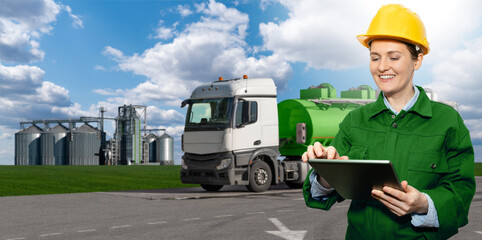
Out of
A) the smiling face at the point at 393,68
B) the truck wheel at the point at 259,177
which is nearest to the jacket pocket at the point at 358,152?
the smiling face at the point at 393,68

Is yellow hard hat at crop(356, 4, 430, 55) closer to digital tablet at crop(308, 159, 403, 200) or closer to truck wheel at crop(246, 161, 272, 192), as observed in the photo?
digital tablet at crop(308, 159, 403, 200)

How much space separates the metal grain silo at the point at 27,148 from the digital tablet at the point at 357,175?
82.5 m

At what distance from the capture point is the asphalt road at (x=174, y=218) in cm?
889

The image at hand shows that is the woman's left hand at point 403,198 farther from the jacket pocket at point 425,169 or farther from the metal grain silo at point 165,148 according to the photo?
the metal grain silo at point 165,148

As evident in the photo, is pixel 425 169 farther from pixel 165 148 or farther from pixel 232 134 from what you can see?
pixel 165 148

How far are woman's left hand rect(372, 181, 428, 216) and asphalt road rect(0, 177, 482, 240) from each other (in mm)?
6424

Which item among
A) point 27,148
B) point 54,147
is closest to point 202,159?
point 54,147

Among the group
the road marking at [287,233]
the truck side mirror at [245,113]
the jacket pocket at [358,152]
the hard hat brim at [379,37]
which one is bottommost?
the road marking at [287,233]

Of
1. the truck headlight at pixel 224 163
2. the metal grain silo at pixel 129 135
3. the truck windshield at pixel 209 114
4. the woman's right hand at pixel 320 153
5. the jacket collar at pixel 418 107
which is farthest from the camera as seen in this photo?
the metal grain silo at pixel 129 135

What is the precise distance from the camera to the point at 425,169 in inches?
92.2

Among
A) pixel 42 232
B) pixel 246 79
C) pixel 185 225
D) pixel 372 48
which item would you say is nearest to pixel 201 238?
pixel 185 225

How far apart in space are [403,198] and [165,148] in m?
85.6

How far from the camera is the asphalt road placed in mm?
8891

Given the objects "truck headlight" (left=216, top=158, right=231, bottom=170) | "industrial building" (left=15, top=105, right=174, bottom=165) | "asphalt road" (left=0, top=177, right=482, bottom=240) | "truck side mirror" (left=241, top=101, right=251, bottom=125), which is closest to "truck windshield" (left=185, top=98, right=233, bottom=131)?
"truck side mirror" (left=241, top=101, right=251, bottom=125)
